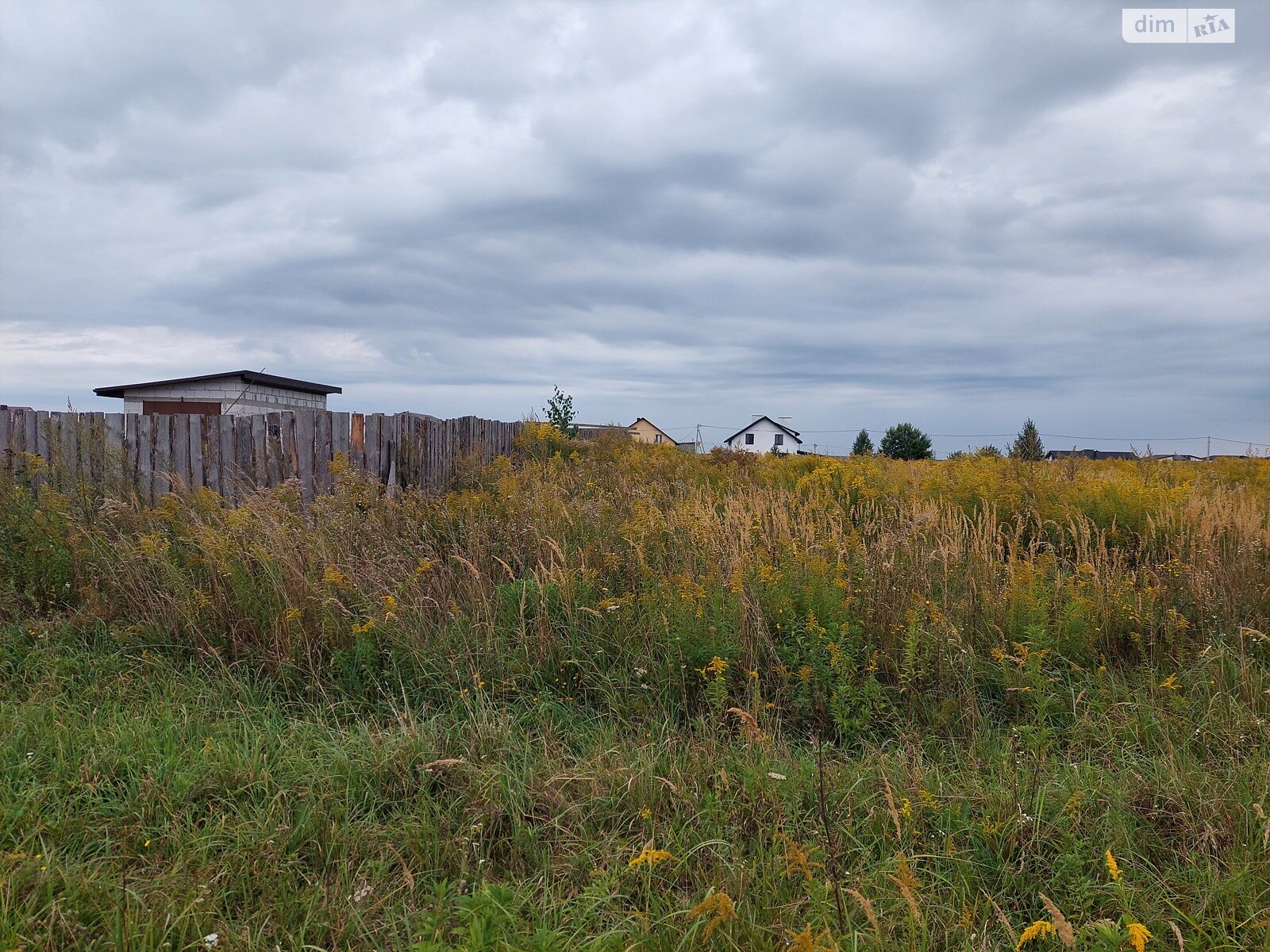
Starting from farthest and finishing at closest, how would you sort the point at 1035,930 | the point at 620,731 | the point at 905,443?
the point at 905,443
the point at 620,731
the point at 1035,930

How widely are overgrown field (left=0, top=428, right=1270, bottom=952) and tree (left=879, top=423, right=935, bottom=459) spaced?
34.0 meters

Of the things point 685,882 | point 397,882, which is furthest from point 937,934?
point 397,882

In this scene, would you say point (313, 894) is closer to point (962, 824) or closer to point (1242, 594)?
point (962, 824)

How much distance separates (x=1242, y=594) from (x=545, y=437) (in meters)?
9.56

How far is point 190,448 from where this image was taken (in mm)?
8359

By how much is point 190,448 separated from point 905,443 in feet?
121

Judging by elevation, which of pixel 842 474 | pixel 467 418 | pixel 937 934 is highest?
pixel 467 418

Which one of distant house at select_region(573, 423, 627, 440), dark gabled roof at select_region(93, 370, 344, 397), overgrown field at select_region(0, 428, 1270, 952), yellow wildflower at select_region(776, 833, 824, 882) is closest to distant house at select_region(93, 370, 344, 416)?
dark gabled roof at select_region(93, 370, 344, 397)

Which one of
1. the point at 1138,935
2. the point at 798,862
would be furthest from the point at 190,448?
the point at 1138,935

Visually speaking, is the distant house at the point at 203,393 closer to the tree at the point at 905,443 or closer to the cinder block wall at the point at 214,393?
the cinder block wall at the point at 214,393

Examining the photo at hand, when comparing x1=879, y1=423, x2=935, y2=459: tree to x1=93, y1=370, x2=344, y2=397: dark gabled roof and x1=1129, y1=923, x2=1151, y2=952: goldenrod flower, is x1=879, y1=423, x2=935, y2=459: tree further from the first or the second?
x1=1129, y1=923, x2=1151, y2=952: goldenrod flower

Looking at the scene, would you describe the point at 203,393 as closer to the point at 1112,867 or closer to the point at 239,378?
the point at 239,378

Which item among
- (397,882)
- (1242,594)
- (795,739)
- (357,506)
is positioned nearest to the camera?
(397,882)

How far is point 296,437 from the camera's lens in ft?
27.6
